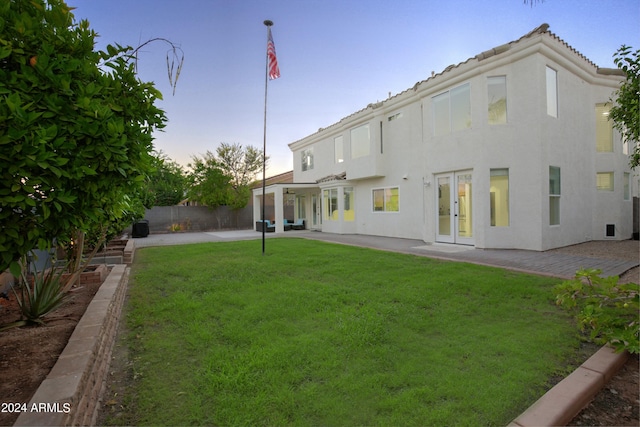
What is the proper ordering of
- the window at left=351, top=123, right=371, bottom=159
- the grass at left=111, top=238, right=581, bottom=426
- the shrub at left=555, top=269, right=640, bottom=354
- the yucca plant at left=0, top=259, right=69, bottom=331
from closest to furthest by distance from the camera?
the grass at left=111, top=238, right=581, bottom=426 → the shrub at left=555, top=269, right=640, bottom=354 → the yucca plant at left=0, top=259, right=69, bottom=331 → the window at left=351, top=123, right=371, bottom=159

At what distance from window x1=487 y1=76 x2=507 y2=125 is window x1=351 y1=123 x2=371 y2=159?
599 centimetres

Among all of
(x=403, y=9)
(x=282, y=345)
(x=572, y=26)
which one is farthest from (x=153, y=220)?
(x=572, y=26)

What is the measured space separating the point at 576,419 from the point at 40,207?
4.35 m

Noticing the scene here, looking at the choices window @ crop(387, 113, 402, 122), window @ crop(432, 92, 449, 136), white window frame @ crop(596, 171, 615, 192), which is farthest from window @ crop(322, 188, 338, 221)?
white window frame @ crop(596, 171, 615, 192)

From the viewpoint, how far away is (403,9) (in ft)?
26.8

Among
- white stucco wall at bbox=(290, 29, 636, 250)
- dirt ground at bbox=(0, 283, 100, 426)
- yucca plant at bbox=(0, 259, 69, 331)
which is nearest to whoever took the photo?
dirt ground at bbox=(0, 283, 100, 426)

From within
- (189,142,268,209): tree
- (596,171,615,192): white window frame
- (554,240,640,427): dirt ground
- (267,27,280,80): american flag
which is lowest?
(554,240,640,427): dirt ground

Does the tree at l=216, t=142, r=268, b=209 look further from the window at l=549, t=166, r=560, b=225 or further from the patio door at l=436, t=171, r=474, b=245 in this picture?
the window at l=549, t=166, r=560, b=225

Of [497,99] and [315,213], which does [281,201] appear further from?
[497,99]

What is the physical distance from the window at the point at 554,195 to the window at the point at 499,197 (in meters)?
1.38

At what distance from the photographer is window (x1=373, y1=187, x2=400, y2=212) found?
48.4 ft

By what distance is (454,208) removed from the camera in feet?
37.5

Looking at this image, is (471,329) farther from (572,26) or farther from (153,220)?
(153,220)

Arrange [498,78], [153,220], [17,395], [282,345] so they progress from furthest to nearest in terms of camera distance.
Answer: [153,220] < [498,78] < [282,345] < [17,395]
